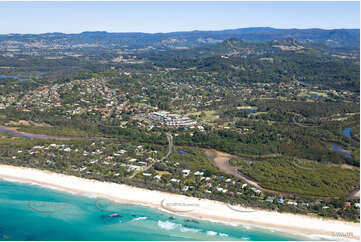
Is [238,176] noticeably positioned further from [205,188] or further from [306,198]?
[306,198]

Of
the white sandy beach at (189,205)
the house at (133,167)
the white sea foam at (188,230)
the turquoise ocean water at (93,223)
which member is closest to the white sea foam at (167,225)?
the turquoise ocean water at (93,223)

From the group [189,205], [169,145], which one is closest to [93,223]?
[189,205]

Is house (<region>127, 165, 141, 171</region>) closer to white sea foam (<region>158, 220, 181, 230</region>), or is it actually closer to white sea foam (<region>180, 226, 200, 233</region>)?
white sea foam (<region>158, 220, 181, 230</region>)

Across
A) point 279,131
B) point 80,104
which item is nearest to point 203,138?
point 279,131

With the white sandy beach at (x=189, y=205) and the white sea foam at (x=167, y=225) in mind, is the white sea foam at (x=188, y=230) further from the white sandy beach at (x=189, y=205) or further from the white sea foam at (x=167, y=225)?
the white sandy beach at (x=189, y=205)

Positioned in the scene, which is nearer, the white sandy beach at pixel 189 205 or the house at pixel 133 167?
the white sandy beach at pixel 189 205

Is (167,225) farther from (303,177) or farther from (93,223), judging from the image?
(303,177)
